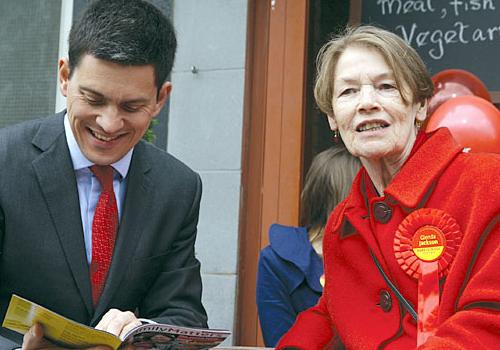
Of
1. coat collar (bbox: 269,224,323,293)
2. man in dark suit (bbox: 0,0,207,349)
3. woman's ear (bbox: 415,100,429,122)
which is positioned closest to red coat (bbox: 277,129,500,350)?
woman's ear (bbox: 415,100,429,122)

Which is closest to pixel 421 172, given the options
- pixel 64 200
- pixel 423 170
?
pixel 423 170

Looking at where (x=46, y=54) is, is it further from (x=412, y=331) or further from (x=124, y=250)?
(x=412, y=331)

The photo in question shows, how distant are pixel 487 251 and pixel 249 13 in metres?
2.90

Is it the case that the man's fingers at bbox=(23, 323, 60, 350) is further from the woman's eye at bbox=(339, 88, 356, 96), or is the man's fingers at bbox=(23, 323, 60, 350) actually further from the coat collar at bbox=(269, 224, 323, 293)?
the coat collar at bbox=(269, 224, 323, 293)

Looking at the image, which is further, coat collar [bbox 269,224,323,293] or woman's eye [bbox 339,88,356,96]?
coat collar [bbox 269,224,323,293]

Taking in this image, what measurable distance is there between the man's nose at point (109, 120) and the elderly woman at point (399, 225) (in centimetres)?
62

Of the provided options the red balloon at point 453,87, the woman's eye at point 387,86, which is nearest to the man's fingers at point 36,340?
the woman's eye at point 387,86

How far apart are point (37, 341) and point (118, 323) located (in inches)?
11.1

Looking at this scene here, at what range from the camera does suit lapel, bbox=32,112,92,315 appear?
273cm

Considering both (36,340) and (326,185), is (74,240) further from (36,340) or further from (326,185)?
(326,185)

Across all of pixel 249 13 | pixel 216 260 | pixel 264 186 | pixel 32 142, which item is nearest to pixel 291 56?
pixel 249 13

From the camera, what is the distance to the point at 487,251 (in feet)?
7.11

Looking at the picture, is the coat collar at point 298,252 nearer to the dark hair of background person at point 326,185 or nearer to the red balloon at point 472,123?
the dark hair of background person at point 326,185

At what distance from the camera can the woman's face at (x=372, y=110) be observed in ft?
8.12
